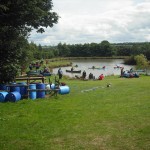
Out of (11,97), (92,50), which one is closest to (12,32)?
(11,97)

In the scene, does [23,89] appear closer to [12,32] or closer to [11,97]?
[11,97]

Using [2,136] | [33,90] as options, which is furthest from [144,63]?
[2,136]

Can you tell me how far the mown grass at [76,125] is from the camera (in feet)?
30.8

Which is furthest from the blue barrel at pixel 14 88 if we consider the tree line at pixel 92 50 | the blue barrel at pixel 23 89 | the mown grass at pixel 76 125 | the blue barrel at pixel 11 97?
the tree line at pixel 92 50

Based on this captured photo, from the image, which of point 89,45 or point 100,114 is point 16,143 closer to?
point 100,114

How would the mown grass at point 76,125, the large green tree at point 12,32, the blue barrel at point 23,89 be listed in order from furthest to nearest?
the blue barrel at point 23,89 → the large green tree at point 12,32 → the mown grass at point 76,125

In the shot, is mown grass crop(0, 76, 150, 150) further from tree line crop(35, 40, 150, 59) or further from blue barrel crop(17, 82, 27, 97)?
tree line crop(35, 40, 150, 59)

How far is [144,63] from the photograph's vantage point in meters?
59.1

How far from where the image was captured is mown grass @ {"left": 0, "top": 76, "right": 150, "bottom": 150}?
938 cm

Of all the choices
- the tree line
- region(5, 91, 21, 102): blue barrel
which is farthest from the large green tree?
the tree line

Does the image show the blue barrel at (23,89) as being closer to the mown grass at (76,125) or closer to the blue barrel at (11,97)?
the blue barrel at (11,97)

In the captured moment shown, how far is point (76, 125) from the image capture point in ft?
37.9

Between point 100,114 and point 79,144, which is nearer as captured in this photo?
point 79,144

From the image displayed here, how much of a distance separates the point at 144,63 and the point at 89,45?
11675 cm
